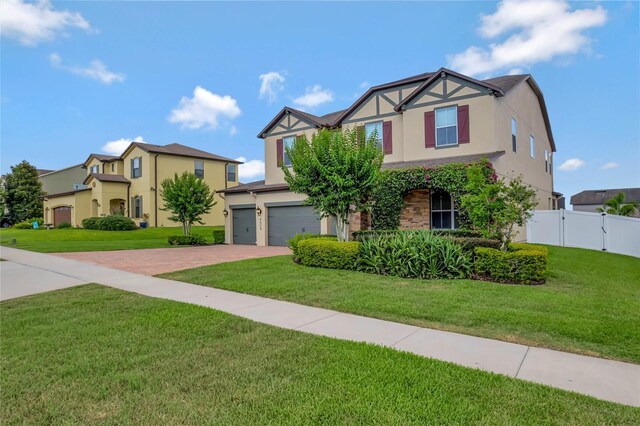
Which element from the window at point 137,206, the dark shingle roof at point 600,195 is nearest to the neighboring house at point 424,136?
the window at point 137,206

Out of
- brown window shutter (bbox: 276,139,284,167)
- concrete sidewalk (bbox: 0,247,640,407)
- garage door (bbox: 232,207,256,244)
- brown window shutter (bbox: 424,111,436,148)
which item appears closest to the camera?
concrete sidewalk (bbox: 0,247,640,407)

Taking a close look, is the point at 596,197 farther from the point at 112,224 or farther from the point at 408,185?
the point at 112,224

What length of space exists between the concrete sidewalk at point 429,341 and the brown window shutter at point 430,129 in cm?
1196

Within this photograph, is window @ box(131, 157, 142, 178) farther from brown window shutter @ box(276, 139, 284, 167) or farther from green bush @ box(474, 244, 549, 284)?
green bush @ box(474, 244, 549, 284)

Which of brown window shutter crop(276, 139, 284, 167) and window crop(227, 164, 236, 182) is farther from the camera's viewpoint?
window crop(227, 164, 236, 182)

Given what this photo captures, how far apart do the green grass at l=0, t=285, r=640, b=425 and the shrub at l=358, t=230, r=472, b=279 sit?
4.87 meters

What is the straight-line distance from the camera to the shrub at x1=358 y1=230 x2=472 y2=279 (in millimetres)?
8672

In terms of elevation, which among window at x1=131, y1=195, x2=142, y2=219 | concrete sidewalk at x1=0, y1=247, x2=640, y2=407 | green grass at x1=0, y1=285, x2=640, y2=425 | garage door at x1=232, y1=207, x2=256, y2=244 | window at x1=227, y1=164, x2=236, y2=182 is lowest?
concrete sidewalk at x1=0, y1=247, x2=640, y2=407

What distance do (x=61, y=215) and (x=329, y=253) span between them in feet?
116

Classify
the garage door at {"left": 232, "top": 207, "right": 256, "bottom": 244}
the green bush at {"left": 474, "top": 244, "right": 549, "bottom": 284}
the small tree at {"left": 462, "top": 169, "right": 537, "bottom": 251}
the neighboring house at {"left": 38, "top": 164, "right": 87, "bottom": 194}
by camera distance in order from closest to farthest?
the green bush at {"left": 474, "top": 244, "right": 549, "bottom": 284} → the small tree at {"left": 462, "top": 169, "right": 537, "bottom": 251} → the garage door at {"left": 232, "top": 207, "right": 256, "bottom": 244} → the neighboring house at {"left": 38, "top": 164, "right": 87, "bottom": 194}

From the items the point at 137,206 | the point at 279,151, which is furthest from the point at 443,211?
the point at 137,206

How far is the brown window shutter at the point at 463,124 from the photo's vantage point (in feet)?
49.1

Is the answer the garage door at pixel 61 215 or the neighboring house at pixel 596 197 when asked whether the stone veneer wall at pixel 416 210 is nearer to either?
the garage door at pixel 61 215

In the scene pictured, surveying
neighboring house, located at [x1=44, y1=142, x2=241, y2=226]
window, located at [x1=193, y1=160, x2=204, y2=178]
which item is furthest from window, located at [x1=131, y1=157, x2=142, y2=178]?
window, located at [x1=193, y1=160, x2=204, y2=178]
